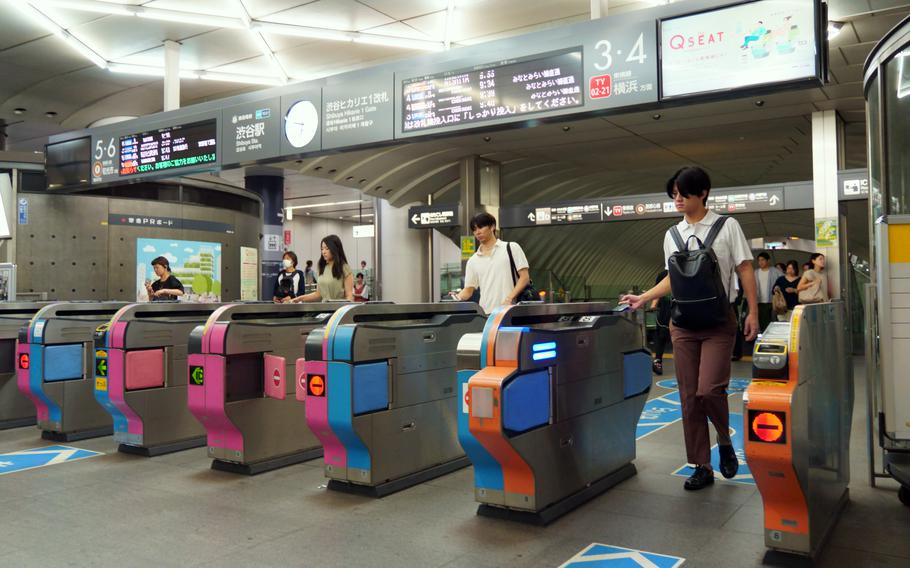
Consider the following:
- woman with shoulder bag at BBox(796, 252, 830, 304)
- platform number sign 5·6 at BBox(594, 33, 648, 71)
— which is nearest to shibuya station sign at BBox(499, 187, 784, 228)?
woman with shoulder bag at BBox(796, 252, 830, 304)

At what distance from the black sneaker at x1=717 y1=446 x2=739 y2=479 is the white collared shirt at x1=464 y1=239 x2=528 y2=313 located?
1.87 m

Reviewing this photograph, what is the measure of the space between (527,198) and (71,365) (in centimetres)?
1418

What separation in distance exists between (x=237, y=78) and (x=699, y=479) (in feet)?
37.6

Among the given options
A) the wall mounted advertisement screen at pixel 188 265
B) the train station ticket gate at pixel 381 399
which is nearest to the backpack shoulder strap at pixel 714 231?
the train station ticket gate at pixel 381 399

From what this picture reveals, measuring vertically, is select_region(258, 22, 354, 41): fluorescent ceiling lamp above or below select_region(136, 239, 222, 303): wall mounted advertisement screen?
above

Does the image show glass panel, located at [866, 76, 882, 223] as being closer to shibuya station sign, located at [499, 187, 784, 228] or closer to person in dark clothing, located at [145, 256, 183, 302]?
shibuya station sign, located at [499, 187, 784, 228]

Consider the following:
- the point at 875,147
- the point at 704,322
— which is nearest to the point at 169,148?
the point at 704,322

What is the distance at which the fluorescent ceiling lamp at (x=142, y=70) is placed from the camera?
40.8 feet

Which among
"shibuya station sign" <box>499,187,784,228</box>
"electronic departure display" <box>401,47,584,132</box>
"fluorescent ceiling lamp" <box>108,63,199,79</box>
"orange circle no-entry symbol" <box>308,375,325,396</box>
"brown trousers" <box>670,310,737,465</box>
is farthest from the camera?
"fluorescent ceiling lamp" <box>108,63,199,79</box>

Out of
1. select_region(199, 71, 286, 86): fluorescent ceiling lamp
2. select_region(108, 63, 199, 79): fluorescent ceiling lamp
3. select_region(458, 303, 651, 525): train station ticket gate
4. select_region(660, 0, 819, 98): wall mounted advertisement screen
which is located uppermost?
select_region(108, 63, 199, 79): fluorescent ceiling lamp

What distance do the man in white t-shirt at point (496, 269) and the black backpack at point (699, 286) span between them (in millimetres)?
1475

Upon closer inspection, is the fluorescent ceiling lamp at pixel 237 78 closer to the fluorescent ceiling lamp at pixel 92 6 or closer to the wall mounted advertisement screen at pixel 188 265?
the fluorescent ceiling lamp at pixel 92 6

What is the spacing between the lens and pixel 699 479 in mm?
4199

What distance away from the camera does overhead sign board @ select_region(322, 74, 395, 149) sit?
7.50 metres
